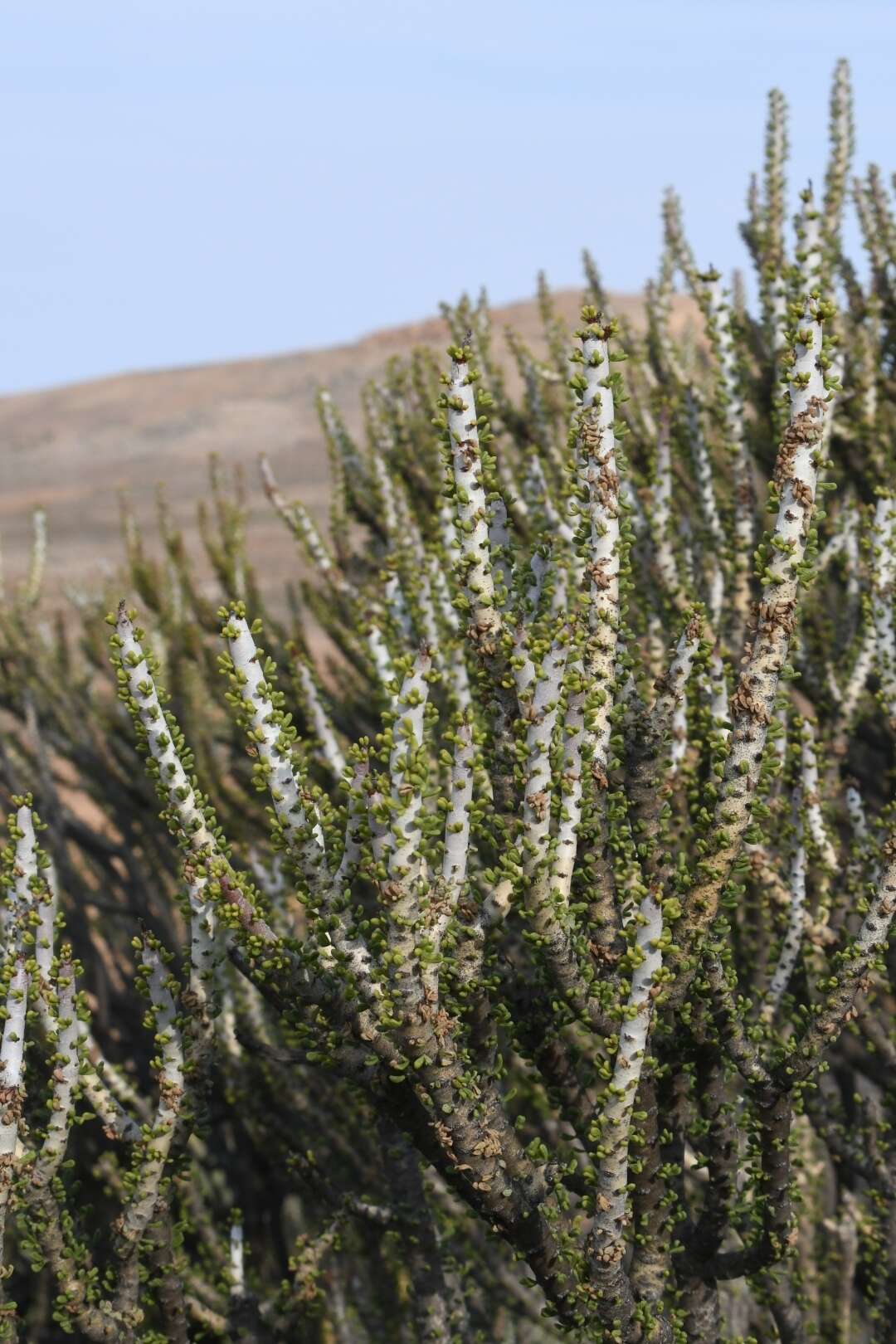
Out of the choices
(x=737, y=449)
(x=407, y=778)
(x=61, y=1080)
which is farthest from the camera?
(x=737, y=449)

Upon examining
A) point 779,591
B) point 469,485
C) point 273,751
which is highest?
point 469,485

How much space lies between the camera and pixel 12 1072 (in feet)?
11.9

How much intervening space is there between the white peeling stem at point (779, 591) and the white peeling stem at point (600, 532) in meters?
0.33

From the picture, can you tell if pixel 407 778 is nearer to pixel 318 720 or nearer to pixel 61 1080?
pixel 61 1080

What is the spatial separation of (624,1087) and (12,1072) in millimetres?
1473

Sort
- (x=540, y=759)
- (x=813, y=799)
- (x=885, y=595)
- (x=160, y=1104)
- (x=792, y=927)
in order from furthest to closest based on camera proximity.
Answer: (x=885, y=595), (x=813, y=799), (x=792, y=927), (x=160, y=1104), (x=540, y=759)

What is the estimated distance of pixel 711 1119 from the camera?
156 inches

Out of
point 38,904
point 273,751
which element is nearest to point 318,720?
point 38,904

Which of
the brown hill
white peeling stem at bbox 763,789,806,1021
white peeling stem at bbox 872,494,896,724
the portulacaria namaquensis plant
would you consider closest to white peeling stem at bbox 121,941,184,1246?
the portulacaria namaquensis plant

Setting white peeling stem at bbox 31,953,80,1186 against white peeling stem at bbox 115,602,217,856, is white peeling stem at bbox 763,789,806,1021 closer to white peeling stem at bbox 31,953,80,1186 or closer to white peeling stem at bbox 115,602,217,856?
white peeling stem at bbox 115,602,217,856

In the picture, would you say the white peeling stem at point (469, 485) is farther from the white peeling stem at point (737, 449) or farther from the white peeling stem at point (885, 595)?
the white peeling stem at point (737, 449)

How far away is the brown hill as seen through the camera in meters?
41.5

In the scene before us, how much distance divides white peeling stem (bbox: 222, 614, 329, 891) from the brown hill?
32102mm

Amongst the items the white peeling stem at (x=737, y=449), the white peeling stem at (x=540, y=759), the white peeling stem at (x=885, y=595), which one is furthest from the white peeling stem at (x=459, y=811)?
the white peeling stem at (x=737, y=449)
